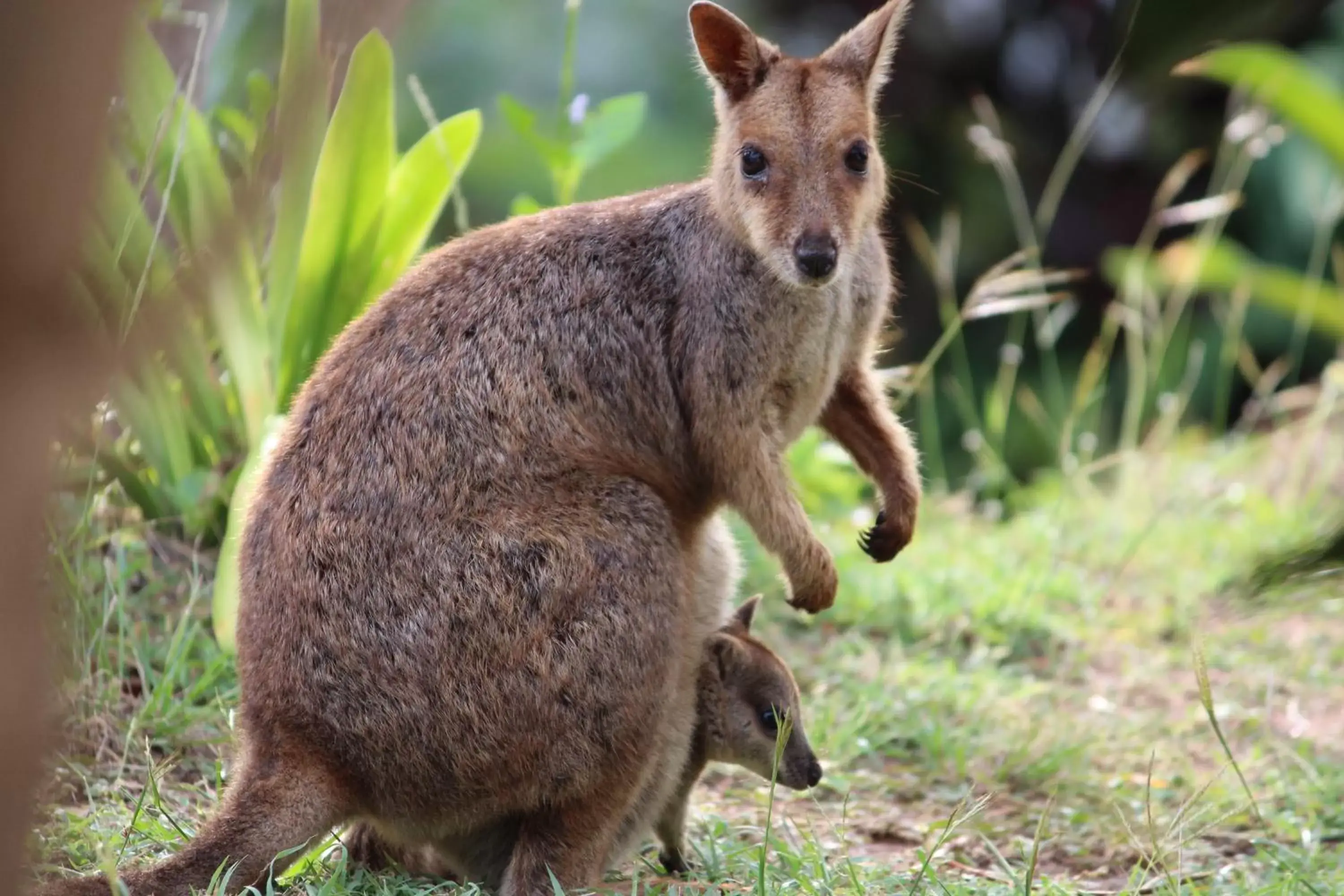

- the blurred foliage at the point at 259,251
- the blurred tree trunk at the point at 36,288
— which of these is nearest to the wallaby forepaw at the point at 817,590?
the blurred foliage at the point at 259,251

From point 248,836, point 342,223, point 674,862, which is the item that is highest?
point 342,223

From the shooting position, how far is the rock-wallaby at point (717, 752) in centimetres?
350

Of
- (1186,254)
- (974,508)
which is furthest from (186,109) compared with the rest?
(1186,254)

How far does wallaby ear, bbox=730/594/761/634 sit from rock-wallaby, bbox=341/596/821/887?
115mm

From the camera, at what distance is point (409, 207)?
505cm

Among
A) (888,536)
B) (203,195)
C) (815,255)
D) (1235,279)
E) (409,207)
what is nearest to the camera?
(815,255)

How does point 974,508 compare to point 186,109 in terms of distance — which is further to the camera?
point 974,508

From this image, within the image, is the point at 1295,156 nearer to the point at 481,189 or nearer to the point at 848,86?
the point at 481,189

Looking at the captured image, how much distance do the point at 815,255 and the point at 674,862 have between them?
1.54 m

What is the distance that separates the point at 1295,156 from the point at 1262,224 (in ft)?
1.59

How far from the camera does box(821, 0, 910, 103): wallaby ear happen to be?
391cm

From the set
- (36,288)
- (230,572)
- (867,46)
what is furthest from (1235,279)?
(36,288)

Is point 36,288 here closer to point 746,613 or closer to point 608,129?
point 746,613

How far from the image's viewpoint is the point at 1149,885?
3770 millimetres
